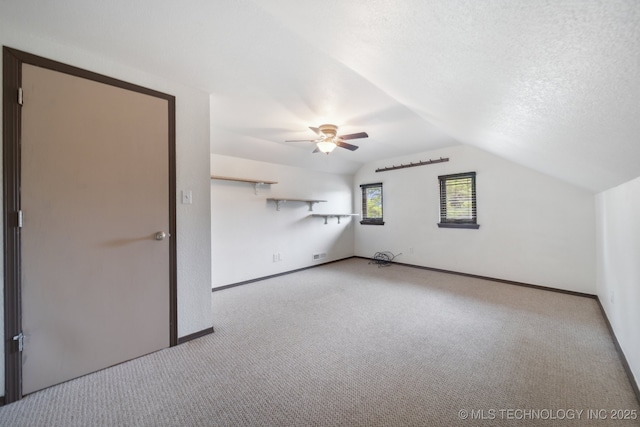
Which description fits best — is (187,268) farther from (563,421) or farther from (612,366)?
(612,366)

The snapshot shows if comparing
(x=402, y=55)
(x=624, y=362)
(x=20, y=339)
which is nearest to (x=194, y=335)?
(x=20, y=339)

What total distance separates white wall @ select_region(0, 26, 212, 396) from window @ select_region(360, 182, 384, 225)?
408cm

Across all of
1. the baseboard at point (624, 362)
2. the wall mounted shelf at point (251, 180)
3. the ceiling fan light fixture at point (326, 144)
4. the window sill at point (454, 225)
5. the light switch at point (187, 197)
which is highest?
the ceiling fan light fixture at point (326, 144)

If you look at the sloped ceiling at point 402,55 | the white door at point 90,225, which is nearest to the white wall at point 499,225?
the sloped ceiling at point 402,55

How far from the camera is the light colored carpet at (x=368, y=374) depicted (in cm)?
145

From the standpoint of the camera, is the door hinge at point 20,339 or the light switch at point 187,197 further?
the light switch at point 187,197

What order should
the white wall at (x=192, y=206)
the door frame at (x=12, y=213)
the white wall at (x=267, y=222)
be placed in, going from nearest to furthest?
1. the door frame at (x=12, y=213)
2. the white wall at (x=192, y=206)
3. the white wall at (x=267, y=222)

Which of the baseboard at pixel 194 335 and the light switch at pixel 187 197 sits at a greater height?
the light switch at pixel 187 197

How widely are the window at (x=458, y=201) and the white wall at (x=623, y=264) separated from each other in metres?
1.59

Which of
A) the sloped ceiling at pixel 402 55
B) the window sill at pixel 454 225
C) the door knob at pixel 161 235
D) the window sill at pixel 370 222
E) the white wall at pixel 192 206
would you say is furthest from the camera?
the window sill at pixel 370 222

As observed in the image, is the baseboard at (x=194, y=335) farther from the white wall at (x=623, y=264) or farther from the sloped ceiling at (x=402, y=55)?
the white wall at (x=623, y=264)

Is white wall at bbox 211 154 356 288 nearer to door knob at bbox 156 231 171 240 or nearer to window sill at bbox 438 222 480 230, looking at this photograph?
door knob at bbox 156 231 171 240

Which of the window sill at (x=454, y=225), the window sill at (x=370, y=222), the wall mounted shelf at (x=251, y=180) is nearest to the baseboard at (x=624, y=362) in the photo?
the window sill at (x=454, y=225)

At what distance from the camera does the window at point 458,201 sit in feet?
14.0
